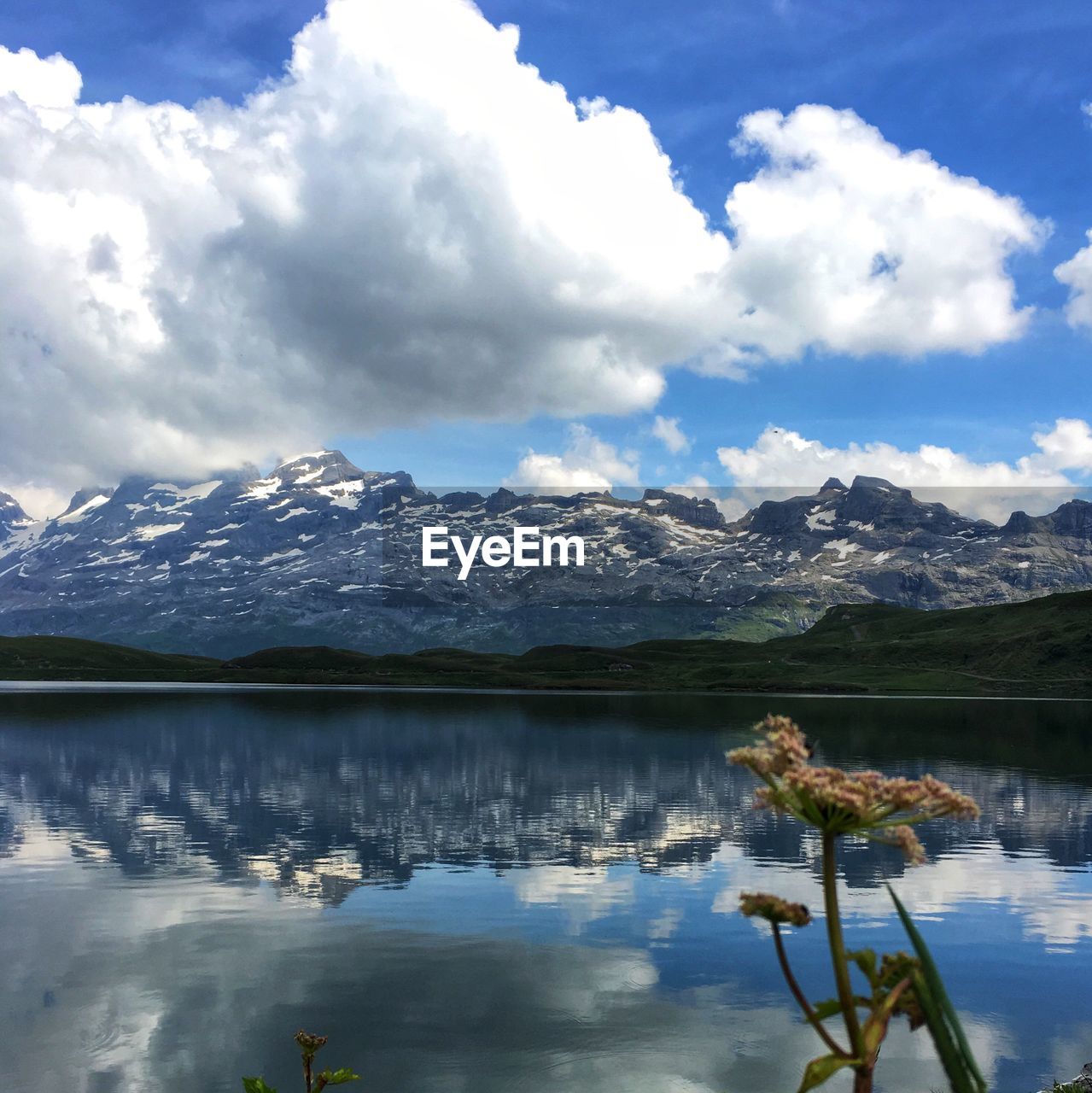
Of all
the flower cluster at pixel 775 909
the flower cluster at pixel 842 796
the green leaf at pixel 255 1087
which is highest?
the flower cluster at pixel 842 796

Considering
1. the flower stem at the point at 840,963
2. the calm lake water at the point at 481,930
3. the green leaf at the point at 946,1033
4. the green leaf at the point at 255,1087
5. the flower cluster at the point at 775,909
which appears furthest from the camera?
the calm lake water at the point at 481,930

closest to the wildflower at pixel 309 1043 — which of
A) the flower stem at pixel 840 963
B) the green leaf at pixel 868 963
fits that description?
the green leaf at pixel 868 963

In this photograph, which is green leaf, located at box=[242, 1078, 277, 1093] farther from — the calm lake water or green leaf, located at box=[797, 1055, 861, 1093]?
the calm lake water

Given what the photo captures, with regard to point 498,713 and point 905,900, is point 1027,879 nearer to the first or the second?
point 905,900

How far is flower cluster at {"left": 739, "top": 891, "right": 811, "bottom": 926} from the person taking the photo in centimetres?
666

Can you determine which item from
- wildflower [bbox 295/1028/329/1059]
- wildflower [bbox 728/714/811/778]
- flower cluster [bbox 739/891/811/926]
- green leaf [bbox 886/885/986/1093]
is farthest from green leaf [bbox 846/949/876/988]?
wildflower [bbox 295/1028/329/1059]

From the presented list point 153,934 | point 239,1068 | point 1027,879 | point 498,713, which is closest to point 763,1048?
point 239,1068

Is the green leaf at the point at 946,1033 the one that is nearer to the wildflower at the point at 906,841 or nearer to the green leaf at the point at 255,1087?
the wildflower at the point at 906,841

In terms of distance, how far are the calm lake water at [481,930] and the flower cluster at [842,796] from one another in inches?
844

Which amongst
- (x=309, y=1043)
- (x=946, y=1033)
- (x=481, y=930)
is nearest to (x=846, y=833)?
(x=946, y=1033)

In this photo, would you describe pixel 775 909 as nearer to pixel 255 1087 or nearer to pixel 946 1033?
pixel 946 1033

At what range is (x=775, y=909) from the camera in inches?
271

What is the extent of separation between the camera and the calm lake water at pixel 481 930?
89.5 ft

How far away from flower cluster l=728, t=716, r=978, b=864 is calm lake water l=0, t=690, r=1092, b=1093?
21440 millimetres
